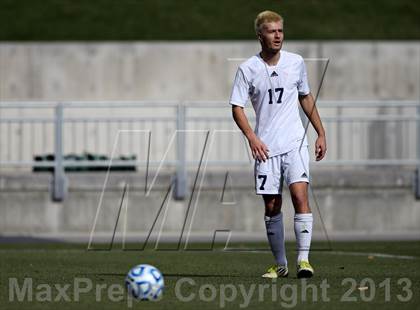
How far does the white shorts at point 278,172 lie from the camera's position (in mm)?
10172

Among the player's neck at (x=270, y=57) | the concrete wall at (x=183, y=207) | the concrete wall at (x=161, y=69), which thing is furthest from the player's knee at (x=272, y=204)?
the concrete wall at (x=161, y=69)

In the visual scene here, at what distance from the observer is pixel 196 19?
29234 mm

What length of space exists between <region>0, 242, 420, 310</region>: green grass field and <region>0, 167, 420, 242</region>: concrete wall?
11.3ft

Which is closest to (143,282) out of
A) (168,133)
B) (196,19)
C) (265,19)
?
(265,19)

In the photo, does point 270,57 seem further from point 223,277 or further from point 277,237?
point 223,277

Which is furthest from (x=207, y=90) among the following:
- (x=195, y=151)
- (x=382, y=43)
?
(x=195, y=151)

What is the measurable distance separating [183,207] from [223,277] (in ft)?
28.7

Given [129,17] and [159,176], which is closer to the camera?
[159,176]

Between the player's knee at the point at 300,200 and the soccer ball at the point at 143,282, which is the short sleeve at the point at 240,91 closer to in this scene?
the player's knee at the point at 300,200

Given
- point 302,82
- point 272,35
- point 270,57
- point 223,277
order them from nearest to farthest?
1. point 272,35
2. point 270,57
3. point 302,82
4. point 223,277

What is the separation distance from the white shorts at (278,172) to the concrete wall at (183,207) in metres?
8.86

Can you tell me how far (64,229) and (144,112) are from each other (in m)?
2.25

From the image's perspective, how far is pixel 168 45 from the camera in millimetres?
24812

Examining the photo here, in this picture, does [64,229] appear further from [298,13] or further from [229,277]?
[298,13]
